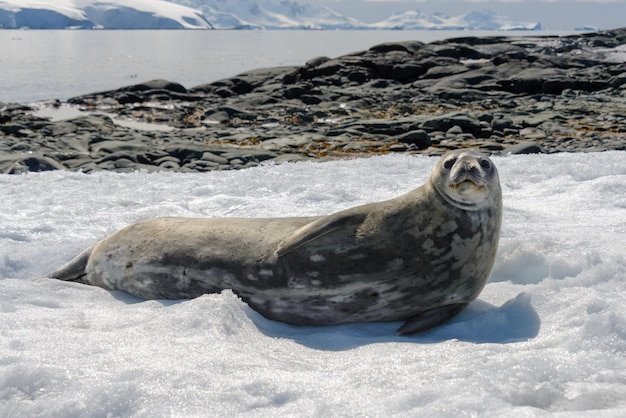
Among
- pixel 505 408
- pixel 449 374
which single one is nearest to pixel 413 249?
pixel 449 374

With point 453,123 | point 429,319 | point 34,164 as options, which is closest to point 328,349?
point 429,319

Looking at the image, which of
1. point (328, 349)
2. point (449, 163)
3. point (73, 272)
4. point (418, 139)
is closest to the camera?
point (328, 349)

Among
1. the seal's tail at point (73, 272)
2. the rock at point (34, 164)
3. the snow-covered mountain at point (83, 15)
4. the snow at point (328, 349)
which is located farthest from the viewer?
the snow-covered mountain at point (83, 15)

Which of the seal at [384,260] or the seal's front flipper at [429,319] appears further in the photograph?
the seal at [384,260]

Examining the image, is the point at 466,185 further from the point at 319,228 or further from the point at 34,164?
the point at 34,164

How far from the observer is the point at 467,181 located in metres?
3.64

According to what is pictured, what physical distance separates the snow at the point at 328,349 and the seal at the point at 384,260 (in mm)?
121

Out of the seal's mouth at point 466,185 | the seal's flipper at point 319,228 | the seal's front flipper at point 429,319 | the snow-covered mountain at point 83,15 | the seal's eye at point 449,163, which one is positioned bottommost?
the snow-covered mountain at point 83,15

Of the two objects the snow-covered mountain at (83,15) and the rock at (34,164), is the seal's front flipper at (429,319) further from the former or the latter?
the snow-covered mountain at (83,15)

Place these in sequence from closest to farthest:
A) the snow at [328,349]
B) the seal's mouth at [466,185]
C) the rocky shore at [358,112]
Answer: the snow at [328,349] → the seal's mouth at [466,185] → the rocky shore at [358,112]

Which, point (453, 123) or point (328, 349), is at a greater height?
point (328, 349)

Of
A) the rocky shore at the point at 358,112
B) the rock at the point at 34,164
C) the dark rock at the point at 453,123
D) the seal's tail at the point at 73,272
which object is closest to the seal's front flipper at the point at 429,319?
the seal's tail at the point at 73,272

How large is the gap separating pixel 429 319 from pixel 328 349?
556 mm

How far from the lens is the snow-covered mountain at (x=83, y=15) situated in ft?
497
